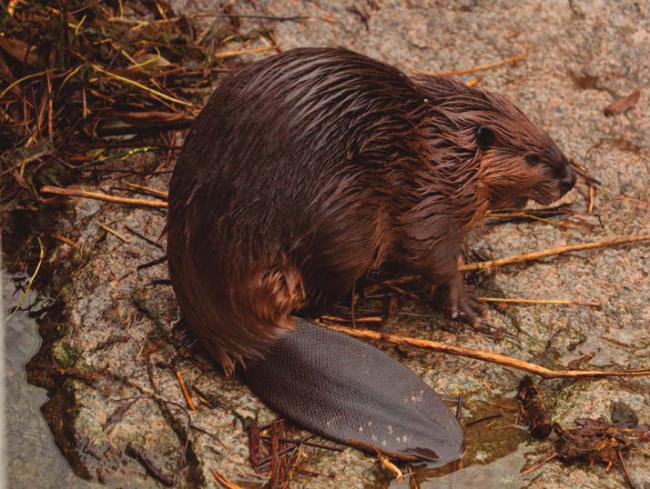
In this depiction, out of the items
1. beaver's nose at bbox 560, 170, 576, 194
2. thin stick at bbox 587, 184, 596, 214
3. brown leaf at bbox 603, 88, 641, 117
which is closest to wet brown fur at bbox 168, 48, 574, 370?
beaver's nose at bbox 560, 170, 576, 194

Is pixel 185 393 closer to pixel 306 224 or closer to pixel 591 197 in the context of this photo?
pixel 306 224

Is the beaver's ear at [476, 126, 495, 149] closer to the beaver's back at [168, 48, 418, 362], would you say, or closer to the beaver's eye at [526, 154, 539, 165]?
the beaver's eye at [526, 154, 539, 165]

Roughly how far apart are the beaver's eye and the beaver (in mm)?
326

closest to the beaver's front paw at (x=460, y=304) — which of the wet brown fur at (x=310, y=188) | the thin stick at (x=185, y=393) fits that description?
the wet brown fur at (x=310, y=188)

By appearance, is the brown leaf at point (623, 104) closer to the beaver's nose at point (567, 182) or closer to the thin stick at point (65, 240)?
the beaver's nose at point (567, 182)

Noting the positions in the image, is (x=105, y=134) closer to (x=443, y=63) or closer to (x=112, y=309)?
(x=112, y=309)

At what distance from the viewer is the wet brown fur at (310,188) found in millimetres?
2066

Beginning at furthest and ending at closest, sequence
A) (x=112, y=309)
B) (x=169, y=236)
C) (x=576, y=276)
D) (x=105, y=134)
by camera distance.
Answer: (x=105, y=134), (x=576, y=276), (x=112, y=309), (x=169, y=236)

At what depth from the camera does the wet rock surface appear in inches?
81.0

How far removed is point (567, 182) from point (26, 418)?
1.54 metres

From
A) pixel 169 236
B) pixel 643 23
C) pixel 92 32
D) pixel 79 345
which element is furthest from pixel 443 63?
pixel 79 345

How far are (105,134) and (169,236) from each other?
77cm

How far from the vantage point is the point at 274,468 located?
2.02 metres

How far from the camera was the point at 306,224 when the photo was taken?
2150 millimetres
